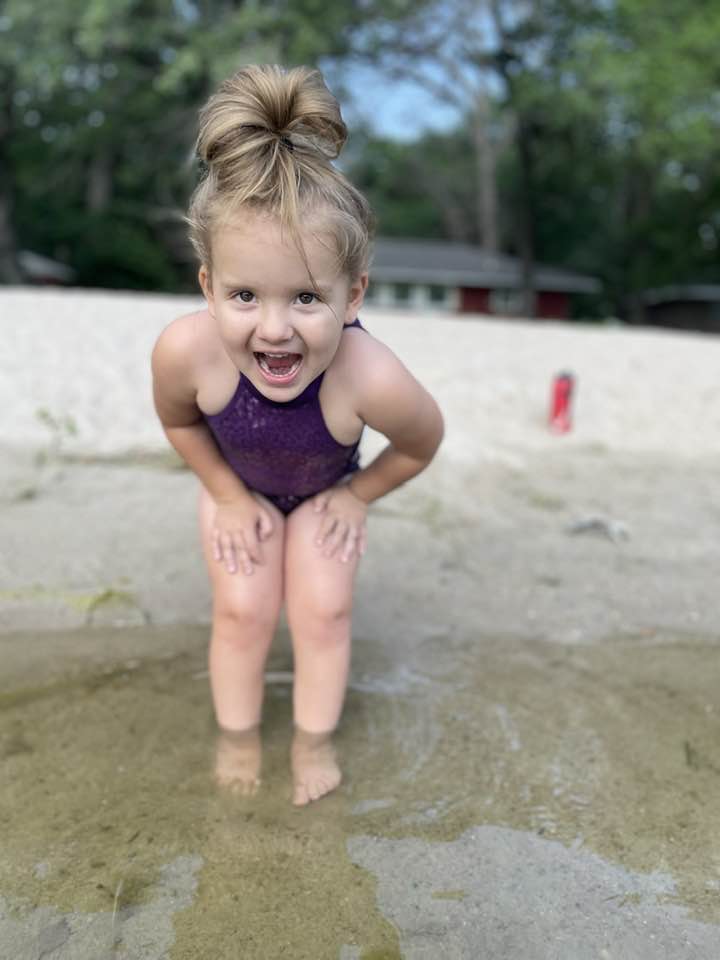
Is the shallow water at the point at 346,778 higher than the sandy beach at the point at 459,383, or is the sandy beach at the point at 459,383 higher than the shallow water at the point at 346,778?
the sandy beach at the point at 459,383

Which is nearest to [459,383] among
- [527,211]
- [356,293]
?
[356,293]

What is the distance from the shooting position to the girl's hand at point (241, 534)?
2219 mm

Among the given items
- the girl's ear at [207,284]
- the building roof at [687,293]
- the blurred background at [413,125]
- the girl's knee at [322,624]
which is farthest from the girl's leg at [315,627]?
the building roof at [687,293]

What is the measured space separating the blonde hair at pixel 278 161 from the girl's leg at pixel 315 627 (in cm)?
70

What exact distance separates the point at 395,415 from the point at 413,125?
26.7 metres

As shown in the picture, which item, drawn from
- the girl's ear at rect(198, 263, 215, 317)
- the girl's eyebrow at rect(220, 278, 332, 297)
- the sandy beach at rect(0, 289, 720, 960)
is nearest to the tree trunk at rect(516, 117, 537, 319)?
the sandy beach at rect(0, 289, 720, 960)

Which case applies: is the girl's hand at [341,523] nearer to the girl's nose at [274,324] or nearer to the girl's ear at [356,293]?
the girl's ear at [356,293]

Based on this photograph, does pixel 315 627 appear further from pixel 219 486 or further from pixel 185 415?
pixel 185 415

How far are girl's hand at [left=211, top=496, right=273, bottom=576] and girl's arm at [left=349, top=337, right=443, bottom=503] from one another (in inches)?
11.2

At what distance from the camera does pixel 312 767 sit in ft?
6.96

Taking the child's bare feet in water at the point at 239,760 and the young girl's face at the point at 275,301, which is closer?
the young girl's face at the point at 275,301

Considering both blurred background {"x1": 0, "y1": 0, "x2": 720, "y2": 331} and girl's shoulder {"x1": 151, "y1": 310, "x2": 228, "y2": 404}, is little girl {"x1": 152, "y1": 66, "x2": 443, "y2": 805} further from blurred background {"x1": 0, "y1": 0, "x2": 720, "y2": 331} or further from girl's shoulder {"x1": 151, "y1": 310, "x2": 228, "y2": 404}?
Answer: blurred background {"x1": 0, "y1": 0, "x2": 720, "y2": 331}

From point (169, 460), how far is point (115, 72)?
51.6 ft

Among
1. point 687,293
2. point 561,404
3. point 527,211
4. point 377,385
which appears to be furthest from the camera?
point 687,293
